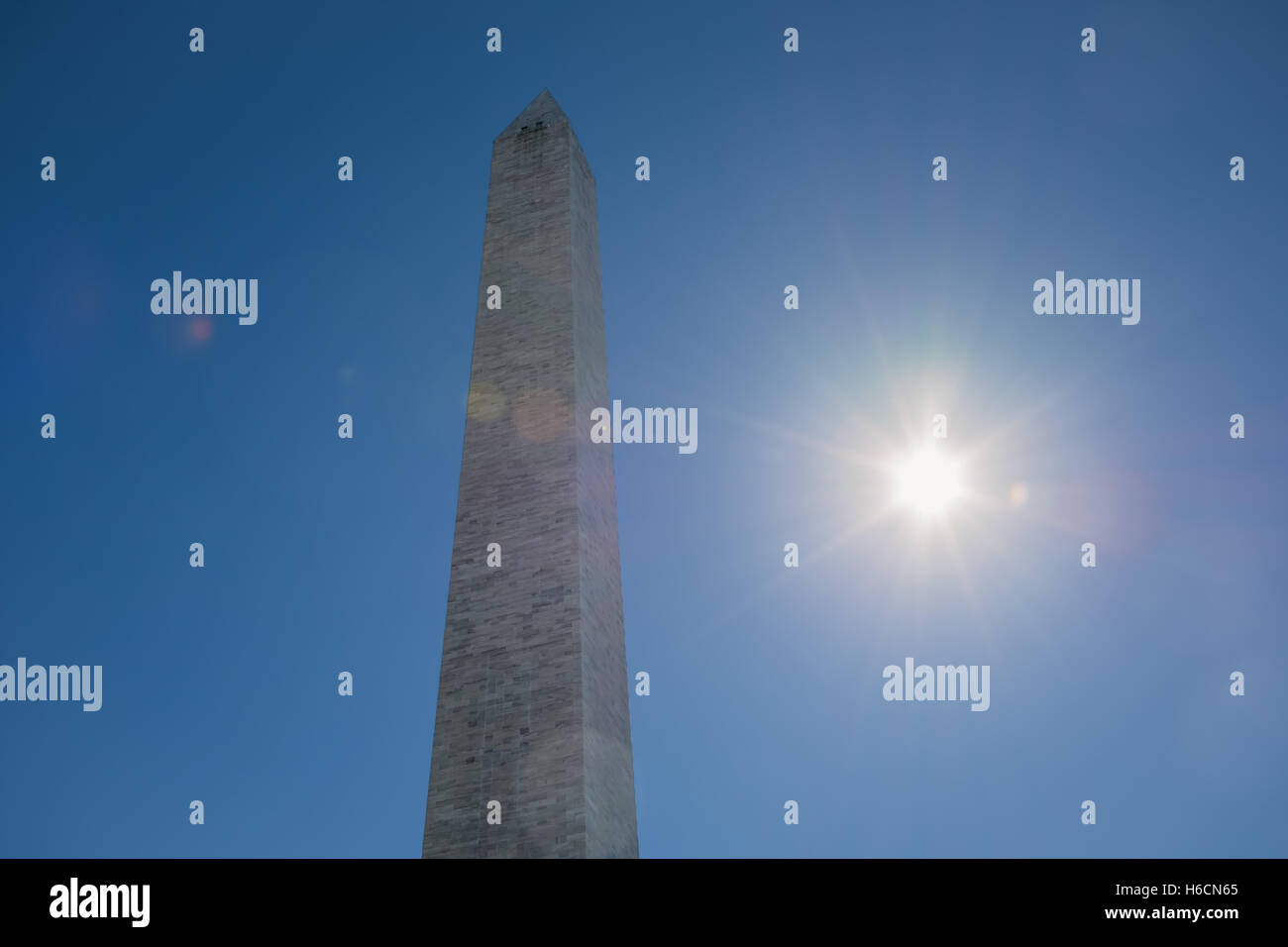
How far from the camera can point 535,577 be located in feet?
65.9

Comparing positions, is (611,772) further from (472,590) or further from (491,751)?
(472,590)

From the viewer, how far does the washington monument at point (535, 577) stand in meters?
18.5

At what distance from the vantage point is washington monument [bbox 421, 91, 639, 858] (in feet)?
60.8
